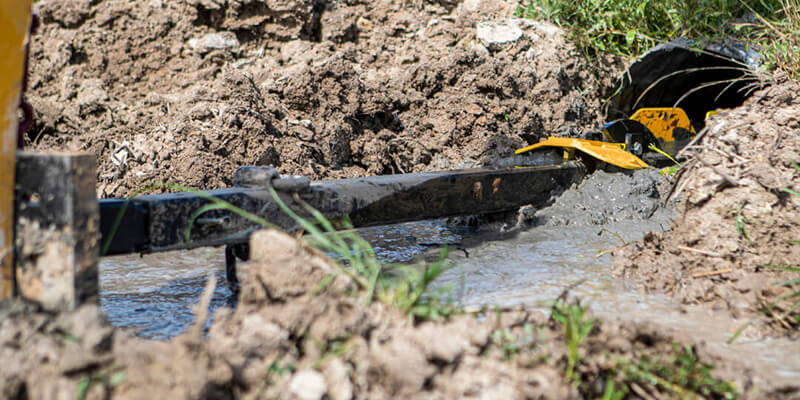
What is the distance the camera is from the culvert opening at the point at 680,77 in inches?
228

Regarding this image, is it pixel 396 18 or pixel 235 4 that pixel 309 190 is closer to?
pixel 235 4

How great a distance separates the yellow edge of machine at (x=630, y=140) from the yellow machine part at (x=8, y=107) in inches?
127

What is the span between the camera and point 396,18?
21.3 feet

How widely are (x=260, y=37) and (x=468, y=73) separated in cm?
224

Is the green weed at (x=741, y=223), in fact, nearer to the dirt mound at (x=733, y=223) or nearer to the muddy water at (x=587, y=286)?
the dirt mound at (x=733, y=223)

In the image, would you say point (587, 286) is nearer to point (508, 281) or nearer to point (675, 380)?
point (508, 281)

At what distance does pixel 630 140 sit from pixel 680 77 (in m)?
2.80

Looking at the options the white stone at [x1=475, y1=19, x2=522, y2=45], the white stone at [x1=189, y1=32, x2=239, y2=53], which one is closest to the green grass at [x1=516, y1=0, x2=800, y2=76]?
the white stone at [x1=475, y1=19, x2=522, y2=45]

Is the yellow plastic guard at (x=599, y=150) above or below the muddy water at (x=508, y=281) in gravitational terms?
above

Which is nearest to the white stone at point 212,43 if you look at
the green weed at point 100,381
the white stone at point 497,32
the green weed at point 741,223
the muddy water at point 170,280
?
the white stone at point 497,32

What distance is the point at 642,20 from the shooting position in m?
6.42

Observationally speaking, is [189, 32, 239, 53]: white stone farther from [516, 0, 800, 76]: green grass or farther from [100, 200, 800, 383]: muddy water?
[516, 0, 800, 76]: green grass

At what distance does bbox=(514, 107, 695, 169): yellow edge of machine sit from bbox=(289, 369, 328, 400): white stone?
3.01m

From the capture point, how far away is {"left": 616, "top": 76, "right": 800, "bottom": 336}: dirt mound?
2.27 metres
